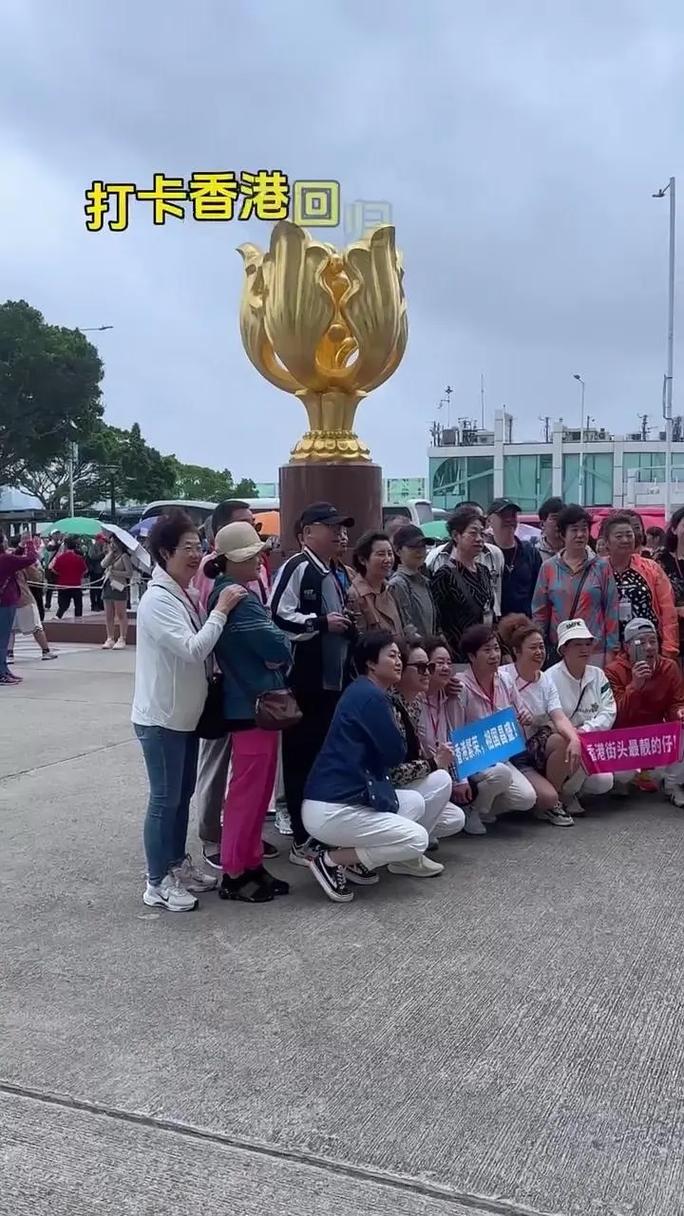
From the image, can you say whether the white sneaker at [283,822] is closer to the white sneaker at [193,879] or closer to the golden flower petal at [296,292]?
the white sneaker at [193,879]

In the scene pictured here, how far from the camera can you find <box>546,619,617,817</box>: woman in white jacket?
5184 mm

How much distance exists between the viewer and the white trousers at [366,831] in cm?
400

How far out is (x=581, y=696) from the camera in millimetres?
5293

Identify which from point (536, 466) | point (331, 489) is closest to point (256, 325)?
point (331, 489)

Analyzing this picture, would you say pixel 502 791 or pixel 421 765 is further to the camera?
pixel 502 791

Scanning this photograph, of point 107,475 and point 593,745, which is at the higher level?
point 107,475

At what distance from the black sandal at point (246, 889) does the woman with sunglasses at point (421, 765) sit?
66 cm

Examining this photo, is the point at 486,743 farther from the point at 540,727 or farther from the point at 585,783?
the point at 585,783

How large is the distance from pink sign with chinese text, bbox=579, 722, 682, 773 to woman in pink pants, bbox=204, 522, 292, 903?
1.79 meters

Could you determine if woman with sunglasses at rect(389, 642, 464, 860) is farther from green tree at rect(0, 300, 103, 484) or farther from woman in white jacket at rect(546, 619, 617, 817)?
green tree at rect(0, 300, 103, 484)

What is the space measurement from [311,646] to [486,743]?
3.14ft

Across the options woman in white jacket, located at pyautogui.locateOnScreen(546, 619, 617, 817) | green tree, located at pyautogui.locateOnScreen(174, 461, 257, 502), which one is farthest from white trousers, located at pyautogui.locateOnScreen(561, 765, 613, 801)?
green tree, located at pyautogui.locateOnScreen(174, 461, 257, 502)

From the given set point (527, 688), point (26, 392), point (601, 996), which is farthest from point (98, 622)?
point (26, 392)

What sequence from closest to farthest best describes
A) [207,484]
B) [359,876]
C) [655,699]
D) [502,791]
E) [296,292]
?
[359,876], [502,791], [655,699], [296,292], [207,484]
